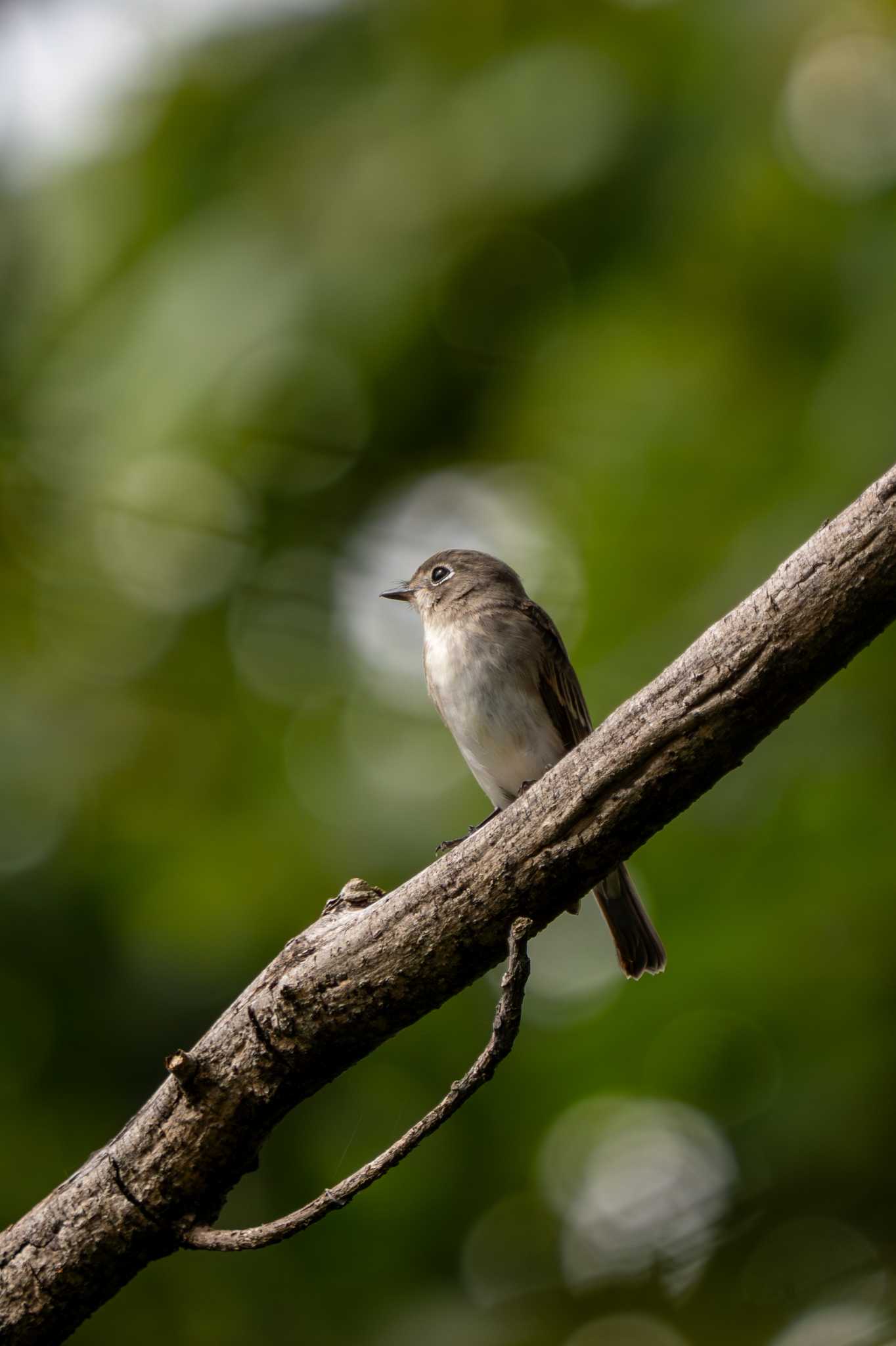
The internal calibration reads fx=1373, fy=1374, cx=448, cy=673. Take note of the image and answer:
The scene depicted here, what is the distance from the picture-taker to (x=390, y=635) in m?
8.41

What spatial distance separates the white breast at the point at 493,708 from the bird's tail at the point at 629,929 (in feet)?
1.68

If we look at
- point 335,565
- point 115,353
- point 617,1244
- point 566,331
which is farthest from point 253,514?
point 617,1244

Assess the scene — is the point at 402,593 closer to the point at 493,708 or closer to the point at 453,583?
the point at 453,583

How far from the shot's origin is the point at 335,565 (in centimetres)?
851

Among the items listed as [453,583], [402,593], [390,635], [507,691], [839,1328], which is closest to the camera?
[507,691]

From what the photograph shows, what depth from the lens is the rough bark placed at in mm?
2328

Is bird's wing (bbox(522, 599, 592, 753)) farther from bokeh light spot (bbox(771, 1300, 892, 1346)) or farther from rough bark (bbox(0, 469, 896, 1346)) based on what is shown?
bokeh light spot (bbox(771, 1300, 892, 1346))

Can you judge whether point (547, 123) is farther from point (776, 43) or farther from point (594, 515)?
point (594, 515)

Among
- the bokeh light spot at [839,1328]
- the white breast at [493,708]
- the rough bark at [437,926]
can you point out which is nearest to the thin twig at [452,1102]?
the rough bark at [437,926]

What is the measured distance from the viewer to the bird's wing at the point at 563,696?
4.85m

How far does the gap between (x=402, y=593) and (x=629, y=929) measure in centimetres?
180

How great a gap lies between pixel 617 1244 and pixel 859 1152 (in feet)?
3.66

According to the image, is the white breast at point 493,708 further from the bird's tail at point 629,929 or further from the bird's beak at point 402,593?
the bird's beak at point 402,593

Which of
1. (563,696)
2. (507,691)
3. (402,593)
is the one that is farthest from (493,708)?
(402,593)
